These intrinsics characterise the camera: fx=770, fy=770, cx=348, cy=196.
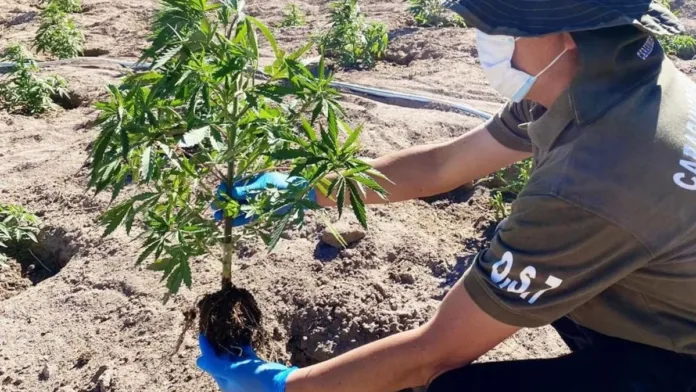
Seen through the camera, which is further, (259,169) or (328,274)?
(328,274)

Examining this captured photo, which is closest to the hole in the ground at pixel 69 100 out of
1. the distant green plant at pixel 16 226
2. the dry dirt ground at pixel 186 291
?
the dry dirt ground at pixel 186 291

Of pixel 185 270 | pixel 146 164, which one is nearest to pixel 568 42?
pixel 146 164

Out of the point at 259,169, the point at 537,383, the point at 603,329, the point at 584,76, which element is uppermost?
the point at 584,76

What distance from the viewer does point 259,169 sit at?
7.18 ft

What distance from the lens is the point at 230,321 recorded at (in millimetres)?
2338

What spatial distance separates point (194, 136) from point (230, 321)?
0.75m

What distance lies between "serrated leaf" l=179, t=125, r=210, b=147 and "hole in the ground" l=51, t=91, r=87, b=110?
10.5ft

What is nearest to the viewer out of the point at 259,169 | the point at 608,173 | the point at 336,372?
the point at 608,173

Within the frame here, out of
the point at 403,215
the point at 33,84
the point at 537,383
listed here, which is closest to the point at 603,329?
the point at 537,383

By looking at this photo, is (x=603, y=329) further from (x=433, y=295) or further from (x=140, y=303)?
(x=140, y=303)

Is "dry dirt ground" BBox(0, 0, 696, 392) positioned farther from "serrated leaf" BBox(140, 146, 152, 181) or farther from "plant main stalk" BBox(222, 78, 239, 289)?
"serrated leaf" BBox(140, 146, 152, 181)

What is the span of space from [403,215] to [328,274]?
0.55m

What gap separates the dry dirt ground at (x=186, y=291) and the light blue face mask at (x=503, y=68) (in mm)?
897

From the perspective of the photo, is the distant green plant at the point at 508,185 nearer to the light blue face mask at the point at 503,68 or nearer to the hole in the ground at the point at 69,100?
the light blue face mask at the point at 503,68
